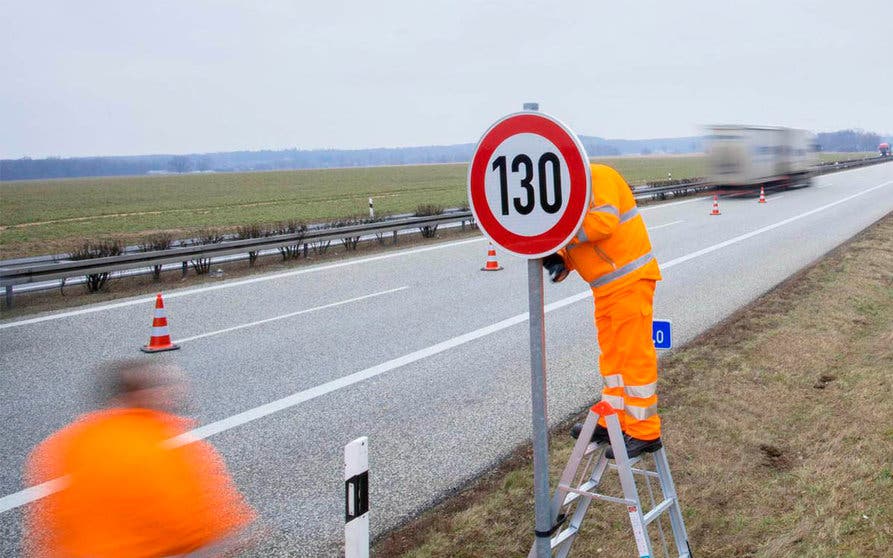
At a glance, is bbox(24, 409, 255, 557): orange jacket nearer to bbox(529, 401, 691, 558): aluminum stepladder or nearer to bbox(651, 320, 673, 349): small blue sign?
bbox(529, 401, 691, 558): aluminum stepladder

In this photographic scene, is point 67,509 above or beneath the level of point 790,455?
above

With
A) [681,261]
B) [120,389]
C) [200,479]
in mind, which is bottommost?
[681,261]

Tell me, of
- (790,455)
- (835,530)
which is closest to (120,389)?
(835,530)

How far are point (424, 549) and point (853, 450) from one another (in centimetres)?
284

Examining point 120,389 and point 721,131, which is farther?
point 721,131

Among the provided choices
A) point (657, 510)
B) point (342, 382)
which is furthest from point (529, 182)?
point (342, 382)

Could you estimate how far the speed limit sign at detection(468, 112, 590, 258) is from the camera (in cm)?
308

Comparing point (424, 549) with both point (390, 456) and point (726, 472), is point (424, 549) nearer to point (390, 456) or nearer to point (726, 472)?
point (390, 456)

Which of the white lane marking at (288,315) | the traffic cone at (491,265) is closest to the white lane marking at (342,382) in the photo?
the white lane marking at (288,315)

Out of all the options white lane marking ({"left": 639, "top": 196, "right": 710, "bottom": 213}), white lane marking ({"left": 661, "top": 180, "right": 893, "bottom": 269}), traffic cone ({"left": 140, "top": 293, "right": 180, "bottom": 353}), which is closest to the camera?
traffic cone ({"left": 140, "top": 293, "right": 180, "bottom": 353})

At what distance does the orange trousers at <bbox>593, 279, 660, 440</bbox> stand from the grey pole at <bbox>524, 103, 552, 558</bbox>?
2.60 feet

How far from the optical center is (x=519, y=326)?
9.98 m

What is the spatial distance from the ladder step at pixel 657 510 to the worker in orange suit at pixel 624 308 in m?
0.25

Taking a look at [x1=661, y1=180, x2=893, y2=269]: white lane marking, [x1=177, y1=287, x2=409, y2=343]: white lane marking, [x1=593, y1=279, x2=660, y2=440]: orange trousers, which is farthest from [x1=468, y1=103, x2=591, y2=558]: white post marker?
[x1=661, y1=180, x2=893, y2=269]: white lane marking
